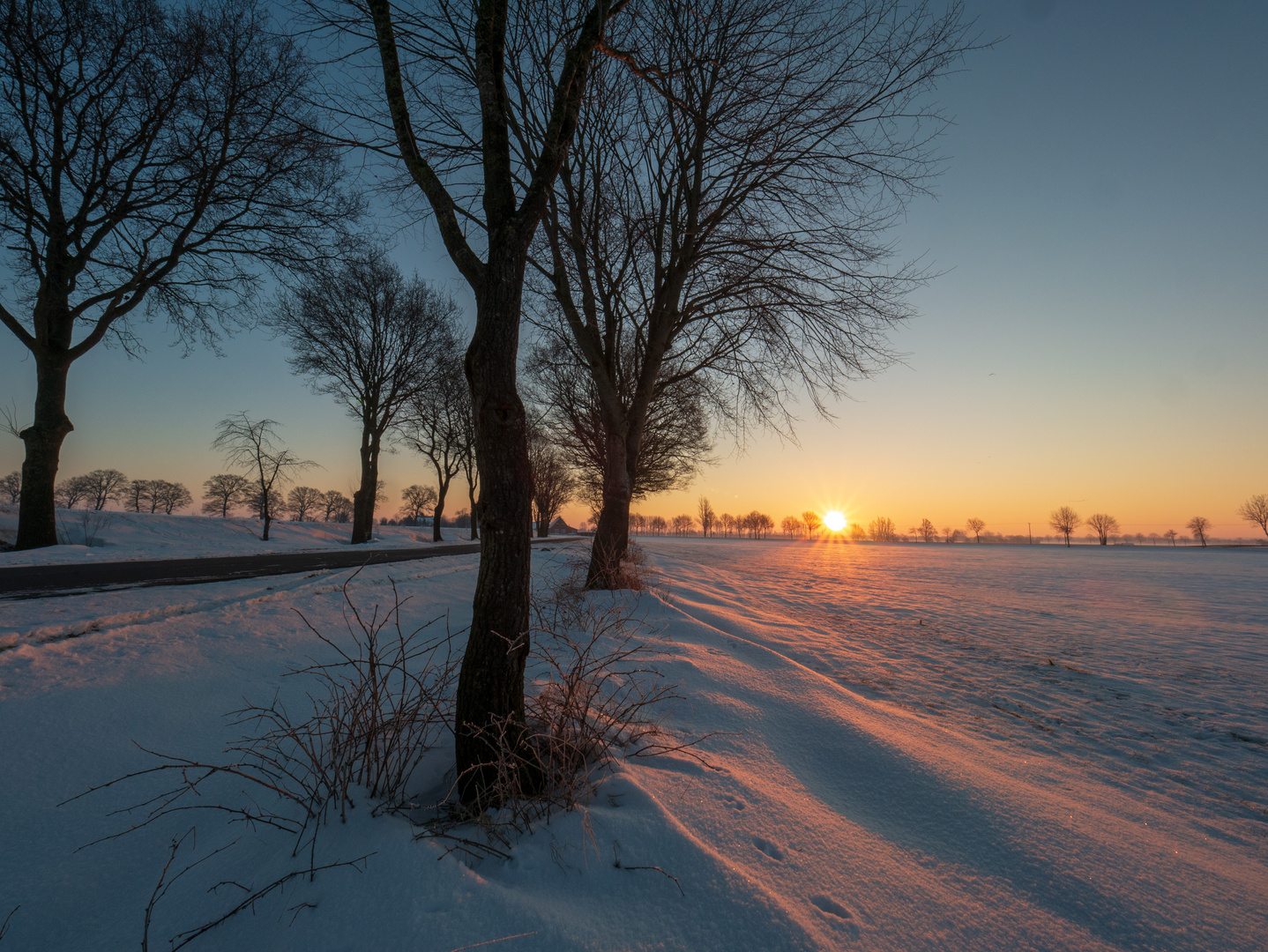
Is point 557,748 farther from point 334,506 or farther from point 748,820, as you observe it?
point 334,506

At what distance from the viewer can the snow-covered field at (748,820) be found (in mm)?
1551

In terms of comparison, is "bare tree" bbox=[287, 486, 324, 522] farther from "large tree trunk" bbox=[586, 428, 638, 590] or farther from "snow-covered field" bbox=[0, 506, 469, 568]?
"large tree trunk" bbox=[586, 428, 638, 590]

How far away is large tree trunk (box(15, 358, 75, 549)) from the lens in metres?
9.10

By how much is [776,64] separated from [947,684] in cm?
640

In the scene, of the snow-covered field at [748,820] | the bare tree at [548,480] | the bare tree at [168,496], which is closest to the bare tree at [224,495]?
the bare tree at [168,496]

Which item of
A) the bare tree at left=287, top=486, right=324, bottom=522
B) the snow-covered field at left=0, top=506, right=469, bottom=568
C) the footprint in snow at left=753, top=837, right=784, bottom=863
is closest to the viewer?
the footprint in snow at left=753, top=837, right=784, bottom=863

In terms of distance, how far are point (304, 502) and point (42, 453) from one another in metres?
60.8

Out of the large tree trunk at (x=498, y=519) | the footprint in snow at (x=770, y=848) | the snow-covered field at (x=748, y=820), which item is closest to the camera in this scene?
the snow-covered field at (x=748, y=820)

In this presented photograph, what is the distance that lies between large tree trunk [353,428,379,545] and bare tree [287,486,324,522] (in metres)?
51.5

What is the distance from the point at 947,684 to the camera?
4.52 metres

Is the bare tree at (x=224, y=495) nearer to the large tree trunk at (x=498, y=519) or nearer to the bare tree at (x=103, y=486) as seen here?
the bare tree at (x=103, y=486)

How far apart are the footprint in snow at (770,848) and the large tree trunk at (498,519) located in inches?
43.6

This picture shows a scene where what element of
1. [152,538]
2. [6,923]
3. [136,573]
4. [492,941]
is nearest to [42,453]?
[136,573]

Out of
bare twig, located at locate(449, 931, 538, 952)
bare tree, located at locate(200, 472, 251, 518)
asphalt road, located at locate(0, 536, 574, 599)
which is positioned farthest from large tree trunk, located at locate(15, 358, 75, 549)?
bare tree, located at locate(200, 472, 251, 518)
